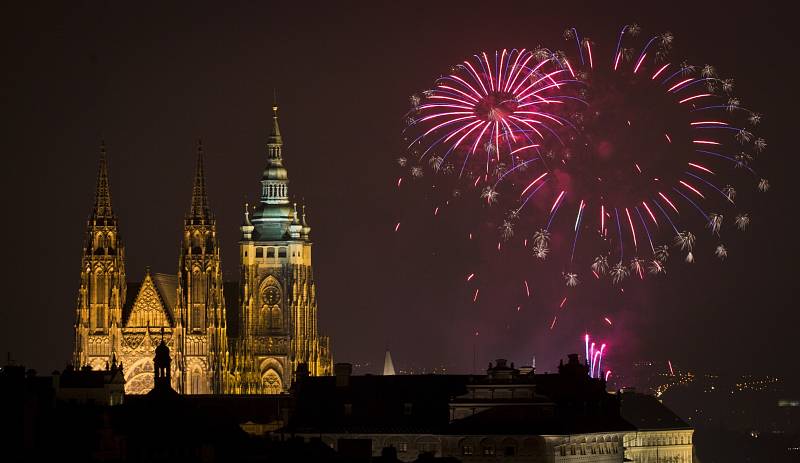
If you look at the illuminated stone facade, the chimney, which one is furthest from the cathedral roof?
the chimney

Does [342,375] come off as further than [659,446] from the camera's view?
No

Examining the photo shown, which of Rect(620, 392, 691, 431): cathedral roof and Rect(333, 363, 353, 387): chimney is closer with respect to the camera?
Rect(333, 363, 353, 387): chimney

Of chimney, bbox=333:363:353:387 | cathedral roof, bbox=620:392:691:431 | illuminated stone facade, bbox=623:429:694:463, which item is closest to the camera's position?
chimney, bbox=333:363:353:387

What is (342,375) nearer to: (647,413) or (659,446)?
(659,446)

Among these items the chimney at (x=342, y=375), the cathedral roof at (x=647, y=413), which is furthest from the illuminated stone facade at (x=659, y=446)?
the chimney at (x=342, y=375)

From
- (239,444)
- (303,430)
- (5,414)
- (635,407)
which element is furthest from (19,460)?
(635,407)

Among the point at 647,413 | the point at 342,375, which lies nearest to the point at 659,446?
the point at 647,413

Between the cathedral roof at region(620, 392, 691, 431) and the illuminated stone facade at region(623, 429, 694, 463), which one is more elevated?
the cathedral roof at region(620, 392, 691, 431)

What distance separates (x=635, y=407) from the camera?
611 feet

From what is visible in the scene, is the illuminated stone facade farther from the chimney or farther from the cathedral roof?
the chimney

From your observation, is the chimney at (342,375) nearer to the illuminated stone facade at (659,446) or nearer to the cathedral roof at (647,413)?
the illuminated stone facade at (659,446)

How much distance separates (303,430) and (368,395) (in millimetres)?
6240

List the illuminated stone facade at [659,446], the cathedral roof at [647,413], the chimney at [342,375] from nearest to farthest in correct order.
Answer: the chimney at [342,375]
the illuminated stone facade at [659,446]
the cathedral roof at [647,413]

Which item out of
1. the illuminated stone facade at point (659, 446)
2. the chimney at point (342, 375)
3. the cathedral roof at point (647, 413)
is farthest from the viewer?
the cathedral roof at point (647, 413)
